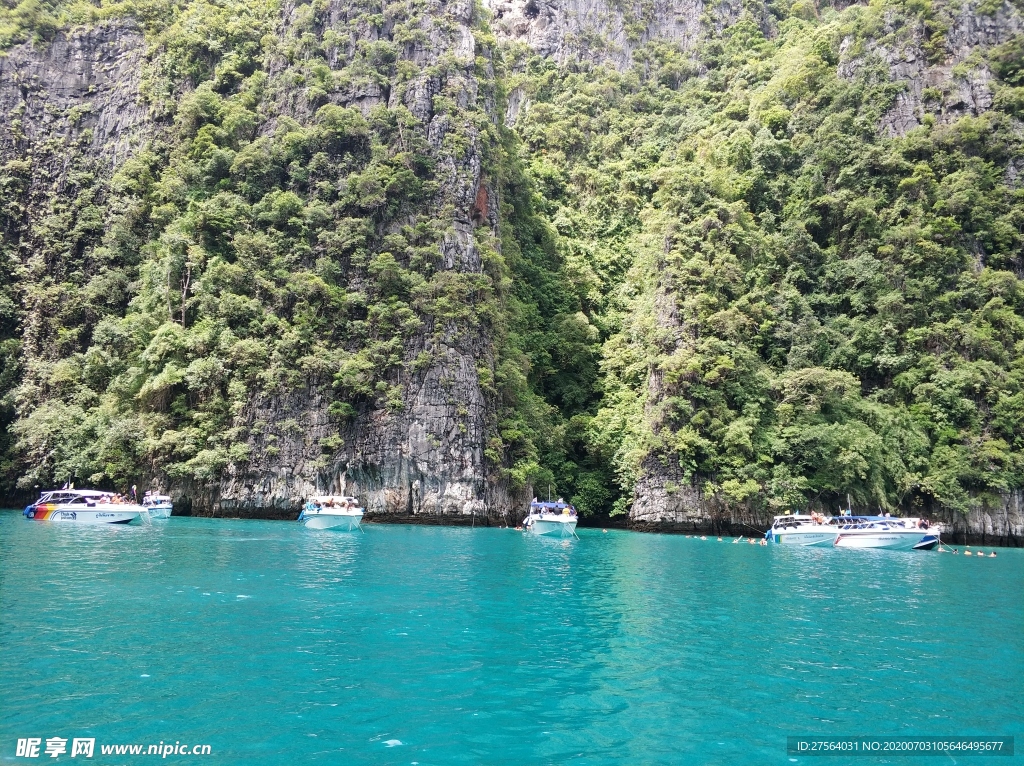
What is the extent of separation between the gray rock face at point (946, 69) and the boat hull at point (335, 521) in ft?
181

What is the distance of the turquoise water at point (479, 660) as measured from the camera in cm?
812

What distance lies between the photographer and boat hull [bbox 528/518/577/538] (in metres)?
39.5

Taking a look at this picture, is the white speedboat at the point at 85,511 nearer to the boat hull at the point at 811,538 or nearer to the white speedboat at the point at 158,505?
the white speedboat at the point at 158,505

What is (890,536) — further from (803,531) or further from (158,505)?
(158,505)

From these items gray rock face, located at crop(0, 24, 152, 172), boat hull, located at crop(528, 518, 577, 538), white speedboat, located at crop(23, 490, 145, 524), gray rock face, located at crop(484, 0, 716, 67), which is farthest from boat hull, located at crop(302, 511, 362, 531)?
gray rock face, located at crop(484, 0, 716, 67)

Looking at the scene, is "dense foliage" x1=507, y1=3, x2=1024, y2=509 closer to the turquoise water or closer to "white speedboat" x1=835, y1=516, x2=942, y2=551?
"white speedboat" x1=835, y1=516, x2=942, y2=551

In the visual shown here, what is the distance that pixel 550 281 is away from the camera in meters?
60.7

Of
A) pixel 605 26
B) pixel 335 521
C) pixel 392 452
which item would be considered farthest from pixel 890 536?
pixel 605 26

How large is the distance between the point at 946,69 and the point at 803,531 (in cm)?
4731

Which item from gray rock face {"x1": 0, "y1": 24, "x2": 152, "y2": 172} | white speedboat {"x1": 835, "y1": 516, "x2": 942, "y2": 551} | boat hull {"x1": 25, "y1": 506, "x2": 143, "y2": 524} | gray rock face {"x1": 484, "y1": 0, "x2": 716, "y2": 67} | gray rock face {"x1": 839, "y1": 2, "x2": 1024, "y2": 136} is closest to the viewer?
white speedboat {"x1": 835, "y1": 516, "x2": 942, "y2": 551}

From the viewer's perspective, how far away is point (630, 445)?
157ft

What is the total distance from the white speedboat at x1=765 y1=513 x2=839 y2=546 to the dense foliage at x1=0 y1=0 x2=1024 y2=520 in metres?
3.52

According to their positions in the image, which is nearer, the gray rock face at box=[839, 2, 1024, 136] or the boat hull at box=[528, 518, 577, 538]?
the boat hull at box=[528, 518, 577, 538]

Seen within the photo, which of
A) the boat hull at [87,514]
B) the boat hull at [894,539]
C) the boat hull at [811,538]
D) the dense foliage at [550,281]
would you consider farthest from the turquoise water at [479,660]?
the dense foliage at [550,281]
